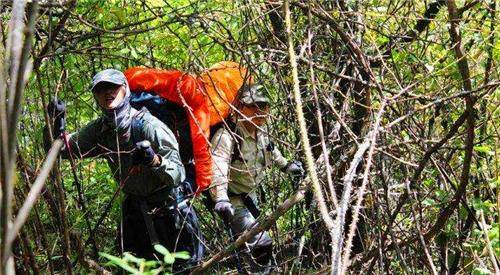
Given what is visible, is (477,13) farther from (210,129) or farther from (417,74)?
(210,129)

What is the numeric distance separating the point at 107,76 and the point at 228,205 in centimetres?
122

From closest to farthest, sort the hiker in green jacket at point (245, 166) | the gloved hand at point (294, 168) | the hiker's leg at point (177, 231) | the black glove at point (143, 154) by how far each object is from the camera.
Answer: the black glove at point (143, 154) → the hiker's leg at point (177, 231) → the hiker in green jacket at point (245, 166) → the gloved hand at point (294, 168)

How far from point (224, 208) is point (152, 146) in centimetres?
83

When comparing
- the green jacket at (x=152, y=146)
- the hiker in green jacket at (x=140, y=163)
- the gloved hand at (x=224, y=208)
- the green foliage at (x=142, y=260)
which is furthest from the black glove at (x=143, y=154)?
the green foliage at (x=142, y=260)

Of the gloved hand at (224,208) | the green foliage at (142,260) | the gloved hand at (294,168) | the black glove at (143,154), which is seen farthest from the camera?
the gloved hand at (294,168)

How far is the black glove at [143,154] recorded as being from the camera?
3307 millimetres

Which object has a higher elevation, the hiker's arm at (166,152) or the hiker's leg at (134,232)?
the hiker's arm at (166,152)

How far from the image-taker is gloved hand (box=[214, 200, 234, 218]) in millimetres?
4188

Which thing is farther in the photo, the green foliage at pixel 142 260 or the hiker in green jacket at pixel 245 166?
the hiker in green jacket at pixel 245 166

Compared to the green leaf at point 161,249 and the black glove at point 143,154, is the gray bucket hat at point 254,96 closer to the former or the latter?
the black glove at point 143,154

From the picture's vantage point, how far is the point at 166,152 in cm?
360

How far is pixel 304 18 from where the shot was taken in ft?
10.7

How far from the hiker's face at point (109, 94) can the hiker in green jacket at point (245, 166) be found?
2.26 feet

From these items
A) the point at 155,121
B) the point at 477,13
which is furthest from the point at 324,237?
the point at 477,13
